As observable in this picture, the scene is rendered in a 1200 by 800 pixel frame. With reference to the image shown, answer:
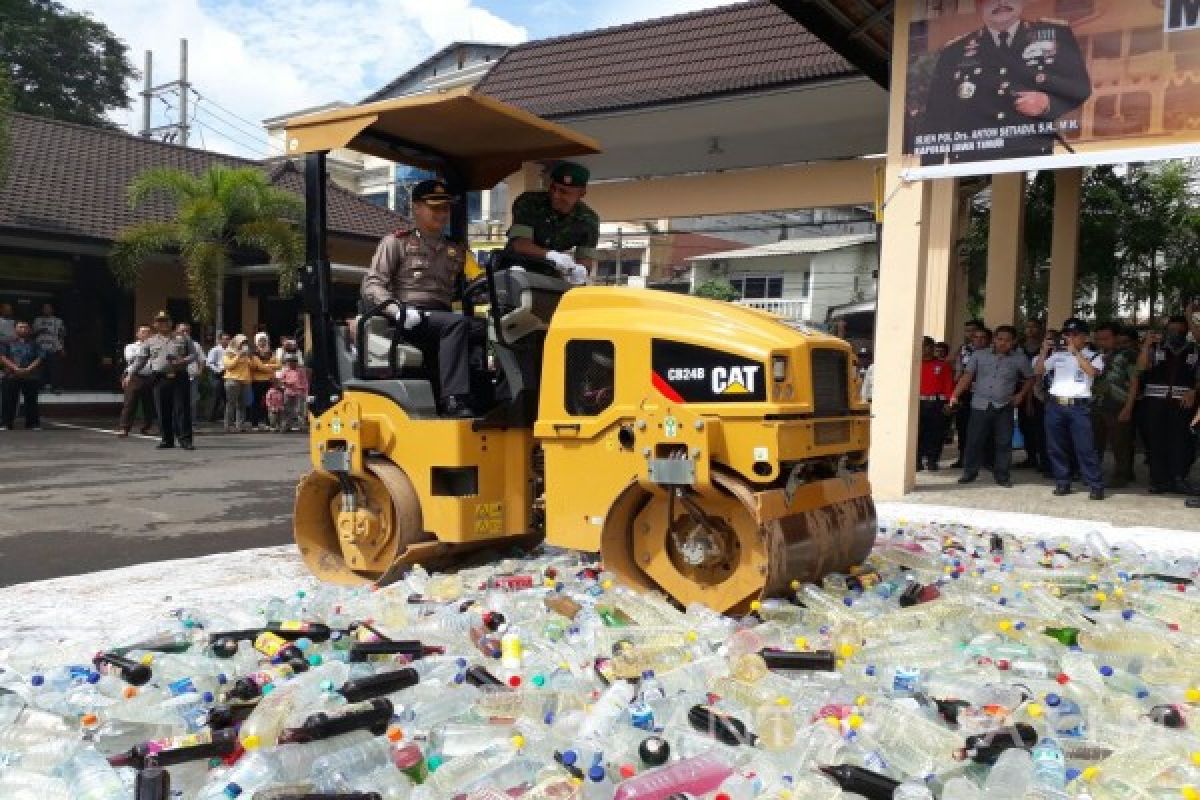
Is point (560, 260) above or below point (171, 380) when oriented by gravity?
above

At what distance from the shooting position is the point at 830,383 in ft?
16.4

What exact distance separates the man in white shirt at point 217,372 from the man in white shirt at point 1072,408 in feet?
45.4

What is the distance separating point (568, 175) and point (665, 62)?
341 inches

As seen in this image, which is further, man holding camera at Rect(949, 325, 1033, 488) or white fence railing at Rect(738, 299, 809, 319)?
white fence railing at Rect(738, 299, 809, 319)

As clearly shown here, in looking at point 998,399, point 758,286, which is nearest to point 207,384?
point 998,399

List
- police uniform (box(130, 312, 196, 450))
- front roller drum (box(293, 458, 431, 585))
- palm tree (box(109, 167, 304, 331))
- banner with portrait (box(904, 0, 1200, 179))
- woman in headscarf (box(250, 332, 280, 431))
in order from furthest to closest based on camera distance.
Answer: palm tree (box(109, 167, 304, 331))
woman in headscarf (box(250, 332, 280, 431))
police uniform (box(130, 312, 196, 450))
banner with portrait (box(904, 0, 1200, 179))
front roller drum (box(293, 458, 431, 585))

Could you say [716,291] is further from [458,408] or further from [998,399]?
[458,408]

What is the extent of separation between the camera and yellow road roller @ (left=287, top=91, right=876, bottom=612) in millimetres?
4594

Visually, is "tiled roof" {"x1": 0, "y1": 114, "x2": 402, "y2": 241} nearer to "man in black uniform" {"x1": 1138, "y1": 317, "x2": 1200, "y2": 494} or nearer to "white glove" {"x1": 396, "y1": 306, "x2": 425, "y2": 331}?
"white glove" {"x1": 396, "y1": 306, "x2": 425, "y2": 331}

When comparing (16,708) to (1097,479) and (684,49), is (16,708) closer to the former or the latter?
(1097,479)

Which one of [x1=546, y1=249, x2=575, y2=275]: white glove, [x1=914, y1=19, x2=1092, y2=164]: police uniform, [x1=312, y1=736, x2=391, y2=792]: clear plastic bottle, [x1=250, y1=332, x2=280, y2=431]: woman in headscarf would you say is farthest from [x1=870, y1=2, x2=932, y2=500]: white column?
[x1=250, y1=332, x2=280, y2=431]: woman in headscarf

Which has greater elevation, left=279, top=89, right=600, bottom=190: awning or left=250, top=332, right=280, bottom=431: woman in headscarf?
left=279, top=89, right=600, bottom=190: awning

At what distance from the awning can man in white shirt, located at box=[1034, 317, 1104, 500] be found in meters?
5.36

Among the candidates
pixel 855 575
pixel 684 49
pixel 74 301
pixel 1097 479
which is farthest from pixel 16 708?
pixel 74 301
